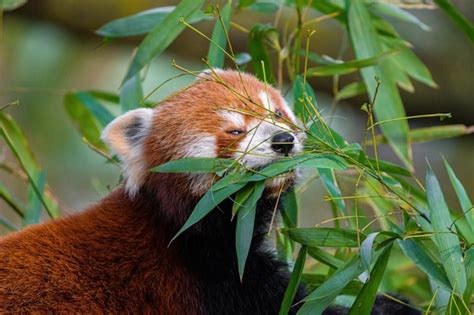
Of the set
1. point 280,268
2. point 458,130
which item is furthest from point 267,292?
point 458,130

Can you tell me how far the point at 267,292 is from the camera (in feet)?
9.36

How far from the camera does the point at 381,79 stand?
10.5 feet

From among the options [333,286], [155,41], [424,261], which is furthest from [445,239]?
[155,41]

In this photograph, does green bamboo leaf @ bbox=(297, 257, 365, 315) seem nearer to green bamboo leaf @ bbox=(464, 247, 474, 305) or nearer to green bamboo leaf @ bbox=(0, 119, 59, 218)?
green bamboo leaf @ bbox=(464, 247, 474, 305)

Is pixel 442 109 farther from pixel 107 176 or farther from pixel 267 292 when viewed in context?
pixel 267 292

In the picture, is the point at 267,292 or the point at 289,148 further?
the point at 267,292

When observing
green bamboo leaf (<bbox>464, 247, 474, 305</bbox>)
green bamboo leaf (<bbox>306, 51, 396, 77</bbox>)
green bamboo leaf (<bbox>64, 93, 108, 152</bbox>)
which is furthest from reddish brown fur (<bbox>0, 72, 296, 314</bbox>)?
green bamboo leaf (<bbox>64, 93, 108, 152</bbox>)

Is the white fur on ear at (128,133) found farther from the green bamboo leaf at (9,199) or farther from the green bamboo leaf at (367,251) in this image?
the green bamboo leaf at (367,251)

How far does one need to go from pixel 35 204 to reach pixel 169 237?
0.93 meters

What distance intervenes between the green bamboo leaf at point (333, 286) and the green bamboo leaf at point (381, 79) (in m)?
0.73

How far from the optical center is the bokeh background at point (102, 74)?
6.18 metres

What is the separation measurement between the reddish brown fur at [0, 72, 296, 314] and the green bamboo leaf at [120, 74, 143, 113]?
451 mm

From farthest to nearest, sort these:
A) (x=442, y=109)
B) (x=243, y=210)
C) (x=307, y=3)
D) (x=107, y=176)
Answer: (x=107, y=176) → (x=442, y=109) → (x=307, y=3) → (x=243, y=210)

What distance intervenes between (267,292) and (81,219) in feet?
2.08
